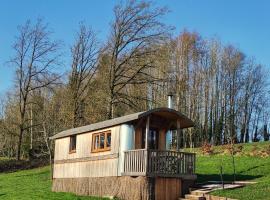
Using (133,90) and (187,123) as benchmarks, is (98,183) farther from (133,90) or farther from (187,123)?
(133,90)

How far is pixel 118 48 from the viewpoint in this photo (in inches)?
1609

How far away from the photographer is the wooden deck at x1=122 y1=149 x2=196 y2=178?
21250 millimetres

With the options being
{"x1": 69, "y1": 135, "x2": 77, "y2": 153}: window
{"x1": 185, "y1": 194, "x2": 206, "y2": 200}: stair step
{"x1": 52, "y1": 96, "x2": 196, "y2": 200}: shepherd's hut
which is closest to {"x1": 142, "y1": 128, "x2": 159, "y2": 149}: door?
{"x1": 52, "y1": 96, "x2": 196, "y2": 200}: shepherd's hut

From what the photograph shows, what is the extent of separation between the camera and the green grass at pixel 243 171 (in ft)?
64.7

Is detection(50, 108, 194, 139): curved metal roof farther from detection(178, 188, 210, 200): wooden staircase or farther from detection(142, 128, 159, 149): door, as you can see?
detection(178, 188, 210, 200): wooden staircase

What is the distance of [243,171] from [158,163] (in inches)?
331

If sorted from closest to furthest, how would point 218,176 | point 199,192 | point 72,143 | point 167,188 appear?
point 199,192, point 167,188, point 218,176, point 72,143

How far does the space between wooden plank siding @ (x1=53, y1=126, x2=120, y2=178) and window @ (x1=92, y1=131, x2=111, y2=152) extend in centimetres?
21

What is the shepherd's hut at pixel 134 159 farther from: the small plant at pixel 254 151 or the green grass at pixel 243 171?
the small plant at pixel 254 151

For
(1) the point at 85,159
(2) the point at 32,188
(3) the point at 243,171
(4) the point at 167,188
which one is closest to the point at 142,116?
(4) the point at 167,188

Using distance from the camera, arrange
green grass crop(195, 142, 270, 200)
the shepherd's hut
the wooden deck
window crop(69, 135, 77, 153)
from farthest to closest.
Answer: window crop(69, 135, 77, 153) < the shepherd's hut < the wooden deck < green grass crop(195, 142, 270, 200)

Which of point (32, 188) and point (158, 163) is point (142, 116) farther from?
point (32, 188)

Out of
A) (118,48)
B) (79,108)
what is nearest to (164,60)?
(118,48)

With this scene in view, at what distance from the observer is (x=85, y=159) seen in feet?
84.1
